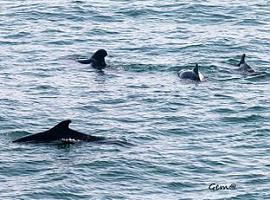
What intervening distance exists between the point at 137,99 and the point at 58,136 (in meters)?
6.16

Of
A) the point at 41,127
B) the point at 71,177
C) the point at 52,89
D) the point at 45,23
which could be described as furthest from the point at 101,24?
the point at 71,177

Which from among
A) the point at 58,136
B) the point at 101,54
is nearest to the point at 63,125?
the point at 58,136

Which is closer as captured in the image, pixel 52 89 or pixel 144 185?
pixel 144 185

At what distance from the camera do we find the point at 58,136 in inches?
1180

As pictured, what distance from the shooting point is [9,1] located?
55000mm

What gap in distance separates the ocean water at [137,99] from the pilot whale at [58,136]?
0.31 metres

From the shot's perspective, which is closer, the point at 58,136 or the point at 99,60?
the point at 58,136

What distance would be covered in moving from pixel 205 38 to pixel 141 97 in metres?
11.1

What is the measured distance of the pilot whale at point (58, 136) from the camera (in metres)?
29.8

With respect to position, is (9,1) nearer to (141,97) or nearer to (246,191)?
(141,97)

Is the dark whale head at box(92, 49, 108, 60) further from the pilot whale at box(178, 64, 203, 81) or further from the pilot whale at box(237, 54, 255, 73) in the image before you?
the pilot whale at box(237, 54, 255, 73)
